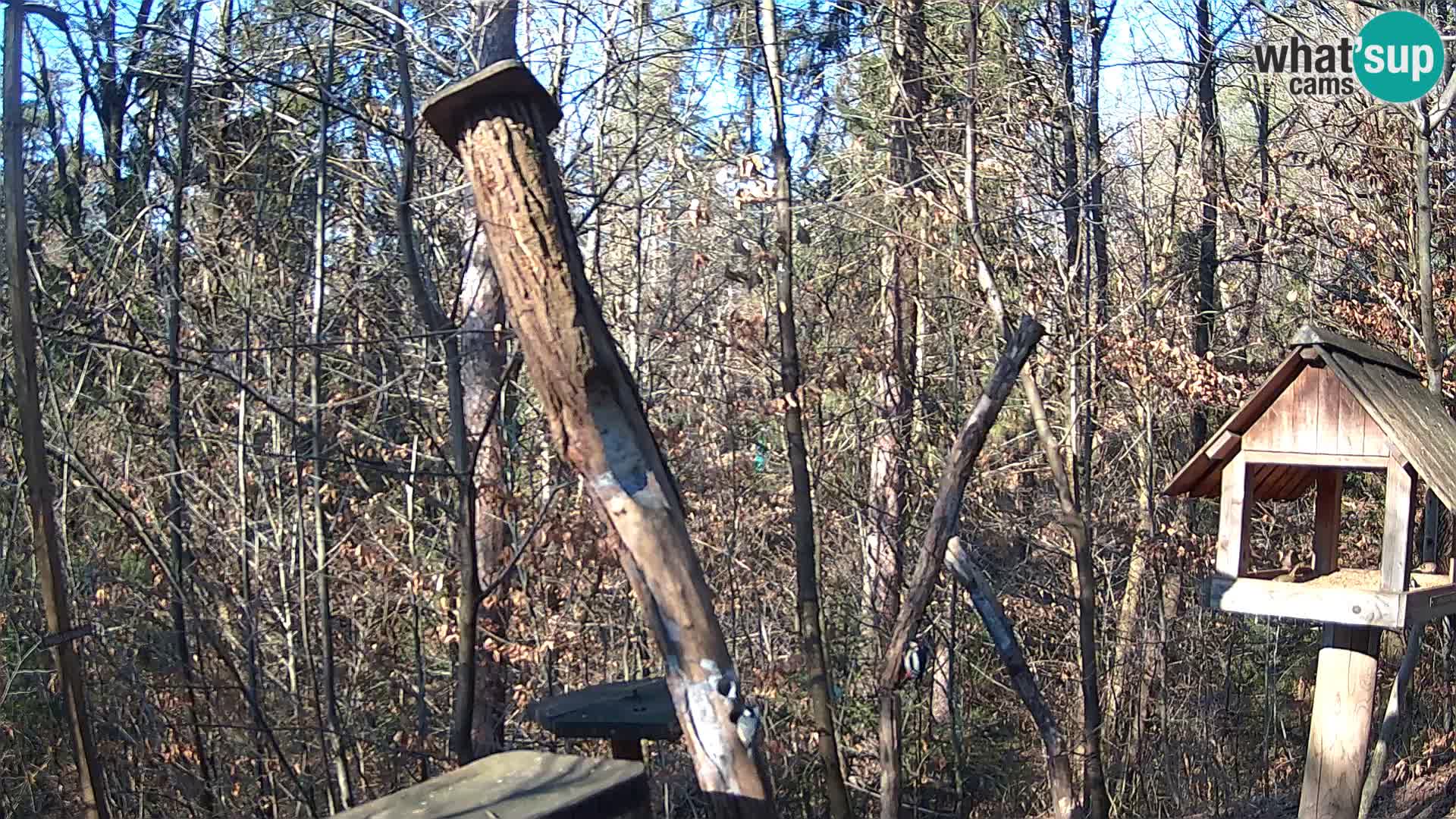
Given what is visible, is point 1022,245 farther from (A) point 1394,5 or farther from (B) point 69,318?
(B) point 69,318

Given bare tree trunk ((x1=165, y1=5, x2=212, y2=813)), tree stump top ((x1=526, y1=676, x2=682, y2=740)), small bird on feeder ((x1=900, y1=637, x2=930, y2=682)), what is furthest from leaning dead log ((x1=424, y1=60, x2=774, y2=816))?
bare tree trunk ((x1=165, y1=5, x2=212, y2=813))

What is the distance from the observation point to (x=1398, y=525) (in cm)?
439

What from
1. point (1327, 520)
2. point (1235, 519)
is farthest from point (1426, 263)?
point (1235, 519)

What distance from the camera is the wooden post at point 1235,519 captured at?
15.5 feet

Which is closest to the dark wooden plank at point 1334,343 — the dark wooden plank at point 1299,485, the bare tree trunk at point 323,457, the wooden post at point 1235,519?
the wooden post at point 1235,519

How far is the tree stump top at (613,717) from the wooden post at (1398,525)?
253cm

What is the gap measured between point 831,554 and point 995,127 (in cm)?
337

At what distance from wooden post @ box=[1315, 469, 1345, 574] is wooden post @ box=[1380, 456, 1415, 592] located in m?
0.58

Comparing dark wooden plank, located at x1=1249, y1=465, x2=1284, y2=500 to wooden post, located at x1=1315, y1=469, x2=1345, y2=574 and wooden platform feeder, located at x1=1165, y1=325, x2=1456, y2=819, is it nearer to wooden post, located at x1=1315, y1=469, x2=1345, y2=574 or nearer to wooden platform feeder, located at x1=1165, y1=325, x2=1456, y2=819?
wooden platform feeder, located at x1=1165, y1=325, x2=1456, y2=819

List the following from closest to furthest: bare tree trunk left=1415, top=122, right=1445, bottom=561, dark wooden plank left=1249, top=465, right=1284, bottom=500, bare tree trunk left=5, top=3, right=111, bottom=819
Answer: bare tree trunk left=5, top=3, right=111, bottom=819
dark wooden plank left=1249, top=465, right=1284, bottom=500
bare tree trunk left=1415, top=122, right=1445, bottom=561

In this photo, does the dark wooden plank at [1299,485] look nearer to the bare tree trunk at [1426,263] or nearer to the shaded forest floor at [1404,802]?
the bare tree trunk at [1426,263]

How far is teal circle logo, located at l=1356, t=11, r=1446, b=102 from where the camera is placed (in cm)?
724

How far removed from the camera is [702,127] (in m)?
7.57

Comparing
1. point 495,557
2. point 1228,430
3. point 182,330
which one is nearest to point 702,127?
point 495,557
